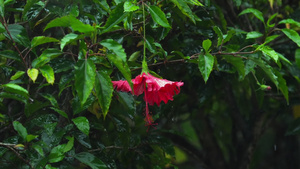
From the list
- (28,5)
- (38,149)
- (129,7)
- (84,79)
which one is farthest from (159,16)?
(38,149)

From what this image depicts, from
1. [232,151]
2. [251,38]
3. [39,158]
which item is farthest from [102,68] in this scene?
[232,151]

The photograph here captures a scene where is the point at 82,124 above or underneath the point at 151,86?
underneath

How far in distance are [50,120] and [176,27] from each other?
0.75 meters

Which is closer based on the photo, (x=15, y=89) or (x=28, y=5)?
(x=15, y=89)

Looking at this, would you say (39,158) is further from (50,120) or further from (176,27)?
(176,27)

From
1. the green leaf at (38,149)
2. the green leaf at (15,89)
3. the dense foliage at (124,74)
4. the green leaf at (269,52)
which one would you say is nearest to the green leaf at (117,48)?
the dense foliage at (124,74)

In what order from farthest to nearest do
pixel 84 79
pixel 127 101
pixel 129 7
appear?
pixel 127 101, pixel 129 7, pixel 84 79

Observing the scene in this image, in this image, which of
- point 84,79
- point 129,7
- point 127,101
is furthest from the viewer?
point 127,101

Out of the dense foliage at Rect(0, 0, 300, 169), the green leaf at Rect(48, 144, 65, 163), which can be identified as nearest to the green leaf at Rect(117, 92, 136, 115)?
the dense foliage at Rect(0, 0, 300, 169)

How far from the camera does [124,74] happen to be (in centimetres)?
124

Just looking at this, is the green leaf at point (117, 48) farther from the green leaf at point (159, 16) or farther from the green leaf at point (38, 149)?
the green leaf at point (38, 149)

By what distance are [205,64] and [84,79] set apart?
46cm

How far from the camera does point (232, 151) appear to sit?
10.8 feet

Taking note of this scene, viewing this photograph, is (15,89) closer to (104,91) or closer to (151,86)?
(104,91)
